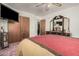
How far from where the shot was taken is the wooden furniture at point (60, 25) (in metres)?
3.39

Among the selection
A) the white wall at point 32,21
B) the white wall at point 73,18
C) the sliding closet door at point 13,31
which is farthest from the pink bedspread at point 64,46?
the sliding closet door at point 13,31

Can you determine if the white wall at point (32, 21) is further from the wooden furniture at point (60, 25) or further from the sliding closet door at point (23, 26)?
the wooden furniture at point (60, 25)

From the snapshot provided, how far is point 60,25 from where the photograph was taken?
3480 mm

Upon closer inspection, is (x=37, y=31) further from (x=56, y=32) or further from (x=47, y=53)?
(x=47, y=53)

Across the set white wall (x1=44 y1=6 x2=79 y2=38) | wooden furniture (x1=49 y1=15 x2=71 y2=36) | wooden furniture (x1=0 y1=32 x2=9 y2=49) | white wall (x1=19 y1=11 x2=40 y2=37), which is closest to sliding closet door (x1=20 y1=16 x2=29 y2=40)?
white wall (x1=19 y1=11 x2=40 y2=37)

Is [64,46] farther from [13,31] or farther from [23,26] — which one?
[13,31]

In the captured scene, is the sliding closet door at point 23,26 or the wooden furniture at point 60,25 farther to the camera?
the wooden furniture at point 60,25

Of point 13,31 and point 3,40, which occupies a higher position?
point 13,31

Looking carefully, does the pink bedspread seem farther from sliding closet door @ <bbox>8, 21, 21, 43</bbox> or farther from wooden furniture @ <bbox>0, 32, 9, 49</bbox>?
sliding closet door @ <bbox>8, 21, 21, 43</bbox>

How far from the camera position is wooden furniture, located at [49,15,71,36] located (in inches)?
133

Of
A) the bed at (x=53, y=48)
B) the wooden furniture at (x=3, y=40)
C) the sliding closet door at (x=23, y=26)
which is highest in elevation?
the sliding closet door at (x=23, y=26)

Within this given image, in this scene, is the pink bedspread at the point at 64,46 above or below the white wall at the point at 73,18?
below

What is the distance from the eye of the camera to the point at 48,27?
3.92m

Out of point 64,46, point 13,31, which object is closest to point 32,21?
point 13,31
